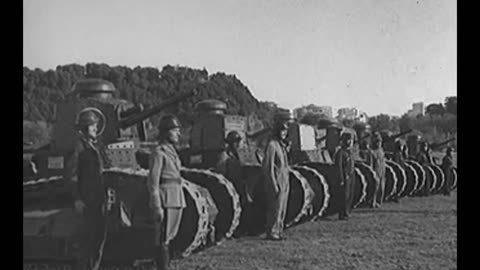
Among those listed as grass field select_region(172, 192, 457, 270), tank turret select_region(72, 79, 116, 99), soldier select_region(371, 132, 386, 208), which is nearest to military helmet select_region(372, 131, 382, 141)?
soldier select_region(371, 132, 386, 208)

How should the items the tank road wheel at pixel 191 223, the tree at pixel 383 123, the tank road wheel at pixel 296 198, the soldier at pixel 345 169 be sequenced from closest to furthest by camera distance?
the tank road wheel at pixel 191 223 < the tank road wheel at pixel 296 198 < the tree at pixel 383 123 < the soldier at pixel 345 169

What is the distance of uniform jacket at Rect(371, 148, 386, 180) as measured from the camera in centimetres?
1119

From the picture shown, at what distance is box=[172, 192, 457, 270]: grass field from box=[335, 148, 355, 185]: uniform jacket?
1.94ft

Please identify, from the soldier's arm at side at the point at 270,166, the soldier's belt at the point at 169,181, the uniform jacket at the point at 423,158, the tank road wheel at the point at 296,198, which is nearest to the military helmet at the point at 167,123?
the soldier's belt at the point at 169,181

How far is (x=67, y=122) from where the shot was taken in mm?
5621

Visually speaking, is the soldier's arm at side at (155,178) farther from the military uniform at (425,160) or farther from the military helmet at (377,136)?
the military uniform at (425,160)

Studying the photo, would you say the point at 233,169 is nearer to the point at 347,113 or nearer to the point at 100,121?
the point at 347,113

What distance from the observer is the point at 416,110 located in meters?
7.77

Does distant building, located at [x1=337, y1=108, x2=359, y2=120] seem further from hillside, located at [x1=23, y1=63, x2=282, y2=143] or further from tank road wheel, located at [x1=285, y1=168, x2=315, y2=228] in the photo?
hillside, located at [x1=23, y1=63, x2=282, y2=143]

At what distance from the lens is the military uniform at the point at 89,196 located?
5273 millimetres

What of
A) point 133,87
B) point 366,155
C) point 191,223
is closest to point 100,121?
point 133,87

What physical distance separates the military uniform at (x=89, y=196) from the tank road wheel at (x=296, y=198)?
132 inches
